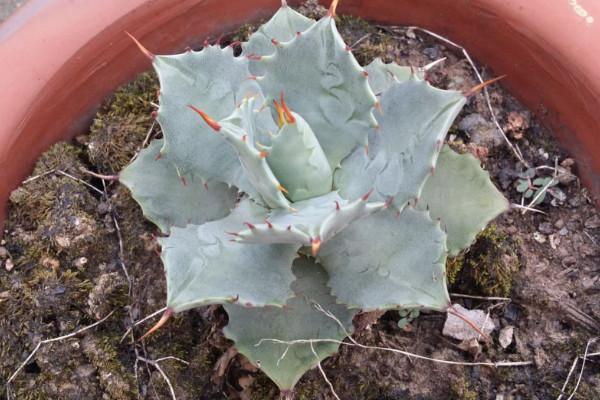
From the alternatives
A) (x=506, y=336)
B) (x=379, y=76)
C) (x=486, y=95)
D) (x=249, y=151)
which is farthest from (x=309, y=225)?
(x=486, y=95)

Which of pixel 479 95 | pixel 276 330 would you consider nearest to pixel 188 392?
pixel 276 330

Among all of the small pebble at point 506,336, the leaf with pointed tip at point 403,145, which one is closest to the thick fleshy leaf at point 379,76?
the leaf with pointed tip at point 403,145

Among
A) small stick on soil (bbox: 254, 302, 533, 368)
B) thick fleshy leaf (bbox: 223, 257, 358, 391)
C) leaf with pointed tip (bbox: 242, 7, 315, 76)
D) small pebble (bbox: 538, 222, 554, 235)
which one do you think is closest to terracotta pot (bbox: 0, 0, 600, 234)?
small pebble (bbox: 538, 222, 554, 235)

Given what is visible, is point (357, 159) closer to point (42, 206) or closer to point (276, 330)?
point (276, 330)

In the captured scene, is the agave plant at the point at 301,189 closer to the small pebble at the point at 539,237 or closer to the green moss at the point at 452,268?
the green moss at the point at 452,268

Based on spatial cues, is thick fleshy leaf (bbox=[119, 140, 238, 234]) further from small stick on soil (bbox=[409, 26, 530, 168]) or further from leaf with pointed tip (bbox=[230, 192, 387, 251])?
small stick on soil (bbox=[409, 26, 530, 168])

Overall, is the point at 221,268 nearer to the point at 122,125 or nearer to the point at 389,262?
the point at 389,262
